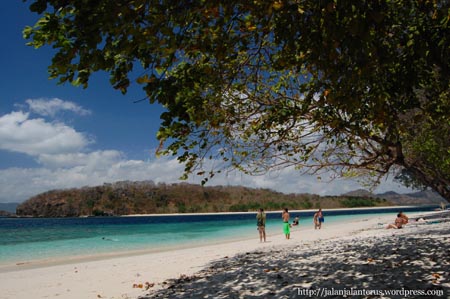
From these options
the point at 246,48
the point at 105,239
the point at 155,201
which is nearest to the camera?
the point at 246,48

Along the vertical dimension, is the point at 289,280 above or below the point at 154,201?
below

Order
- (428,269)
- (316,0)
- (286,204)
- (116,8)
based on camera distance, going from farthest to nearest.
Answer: (286,204)
(428,269)
(316,0)
(116,8)

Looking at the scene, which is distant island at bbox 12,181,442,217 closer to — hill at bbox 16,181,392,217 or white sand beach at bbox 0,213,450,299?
hill at bbox 16,181,392,217

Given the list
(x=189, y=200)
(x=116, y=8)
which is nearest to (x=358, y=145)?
(x=116, y=8)

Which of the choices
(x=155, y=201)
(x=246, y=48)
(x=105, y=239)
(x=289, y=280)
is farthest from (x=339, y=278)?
(x=155, y=201)

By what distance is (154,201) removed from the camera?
13425 centimetres

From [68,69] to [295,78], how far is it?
5573 millimetres

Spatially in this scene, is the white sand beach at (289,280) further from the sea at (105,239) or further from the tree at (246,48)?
the sea at (105,239)

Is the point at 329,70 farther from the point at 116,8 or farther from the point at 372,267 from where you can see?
the point at 372,267

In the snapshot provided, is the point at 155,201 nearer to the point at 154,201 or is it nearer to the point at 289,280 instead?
the point at 154,201

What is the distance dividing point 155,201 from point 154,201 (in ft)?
1.23

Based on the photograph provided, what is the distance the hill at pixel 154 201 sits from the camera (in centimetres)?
12519

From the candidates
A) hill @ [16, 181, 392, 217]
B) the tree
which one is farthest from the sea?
hill @ [16, 181, 392, 217]

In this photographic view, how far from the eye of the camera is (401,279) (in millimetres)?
5840
